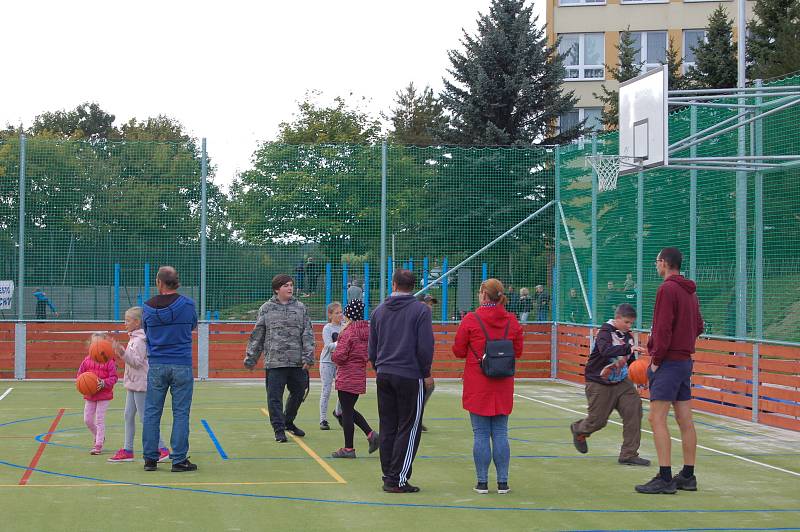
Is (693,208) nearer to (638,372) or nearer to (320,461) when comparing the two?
(638,372)

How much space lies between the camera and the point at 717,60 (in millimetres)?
38469

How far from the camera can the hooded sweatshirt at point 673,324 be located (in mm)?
10031

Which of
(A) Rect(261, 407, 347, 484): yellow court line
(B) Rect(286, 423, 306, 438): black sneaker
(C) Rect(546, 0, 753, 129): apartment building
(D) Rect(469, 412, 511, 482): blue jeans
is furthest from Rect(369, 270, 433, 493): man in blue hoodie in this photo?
(C) Rect(546, 0, 753, 129): apartment building

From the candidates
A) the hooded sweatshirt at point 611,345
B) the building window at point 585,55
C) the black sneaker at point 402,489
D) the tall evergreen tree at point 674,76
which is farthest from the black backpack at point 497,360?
the building window at point 585,55

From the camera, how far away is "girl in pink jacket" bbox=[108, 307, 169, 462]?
1141 cm

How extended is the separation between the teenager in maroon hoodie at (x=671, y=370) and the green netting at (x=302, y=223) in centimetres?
1113

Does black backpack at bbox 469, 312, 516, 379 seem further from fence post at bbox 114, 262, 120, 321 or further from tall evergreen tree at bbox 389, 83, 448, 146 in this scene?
tall evergreen tree at bbox 389, 83, 448, 146

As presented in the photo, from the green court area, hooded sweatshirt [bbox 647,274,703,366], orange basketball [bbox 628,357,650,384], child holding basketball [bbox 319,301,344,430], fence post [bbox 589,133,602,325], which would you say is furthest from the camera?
fence post [bbox 589,133,602,325]

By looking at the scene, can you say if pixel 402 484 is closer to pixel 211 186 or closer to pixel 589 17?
pixel 211 186

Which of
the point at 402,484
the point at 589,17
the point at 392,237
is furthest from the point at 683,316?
the point at 589,17

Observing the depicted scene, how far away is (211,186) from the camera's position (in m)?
23.3

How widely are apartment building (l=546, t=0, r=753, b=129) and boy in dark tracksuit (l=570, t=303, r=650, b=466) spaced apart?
4133 cm

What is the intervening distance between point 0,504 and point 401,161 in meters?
15.6

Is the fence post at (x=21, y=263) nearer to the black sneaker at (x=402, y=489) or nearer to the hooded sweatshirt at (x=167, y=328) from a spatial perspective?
the hooded sweatshirt at (x=167, y=328)
